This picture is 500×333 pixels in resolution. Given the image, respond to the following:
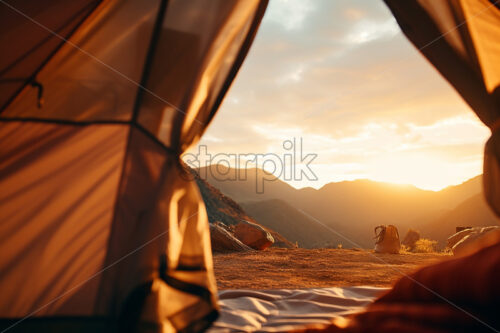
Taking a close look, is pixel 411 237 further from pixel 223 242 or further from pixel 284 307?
pixel 284 307

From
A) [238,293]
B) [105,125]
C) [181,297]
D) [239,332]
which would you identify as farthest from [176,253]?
[105,125]

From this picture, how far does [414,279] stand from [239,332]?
0.88 metres

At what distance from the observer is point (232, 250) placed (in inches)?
245

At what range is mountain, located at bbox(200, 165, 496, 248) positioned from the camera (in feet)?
102

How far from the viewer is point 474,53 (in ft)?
6.46

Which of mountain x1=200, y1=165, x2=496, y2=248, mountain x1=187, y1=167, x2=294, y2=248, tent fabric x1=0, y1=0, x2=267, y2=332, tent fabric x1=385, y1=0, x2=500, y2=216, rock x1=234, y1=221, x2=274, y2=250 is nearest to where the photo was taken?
tent fabric x1=0, y1=0, x2=267, y2=332

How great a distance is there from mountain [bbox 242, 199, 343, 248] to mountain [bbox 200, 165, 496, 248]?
102 millimetres

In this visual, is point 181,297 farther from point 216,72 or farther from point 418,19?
point 418,19

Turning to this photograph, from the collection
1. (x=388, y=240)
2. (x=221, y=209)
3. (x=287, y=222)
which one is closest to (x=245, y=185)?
(x=287, y=222)

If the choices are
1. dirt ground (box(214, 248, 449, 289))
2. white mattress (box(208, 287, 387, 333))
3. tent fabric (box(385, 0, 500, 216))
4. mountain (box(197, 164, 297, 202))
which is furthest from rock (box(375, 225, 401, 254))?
mountain (box(197, 164, 297, 202))

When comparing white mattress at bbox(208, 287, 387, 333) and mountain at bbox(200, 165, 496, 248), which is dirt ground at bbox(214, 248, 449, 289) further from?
mountain at bbox(200, 165, 496, 248)

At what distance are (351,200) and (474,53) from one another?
42.7m

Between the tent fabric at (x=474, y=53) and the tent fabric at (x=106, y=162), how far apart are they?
1.22m

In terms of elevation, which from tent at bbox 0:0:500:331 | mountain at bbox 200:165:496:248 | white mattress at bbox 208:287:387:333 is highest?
mountain at bbox 200:165:496:248
